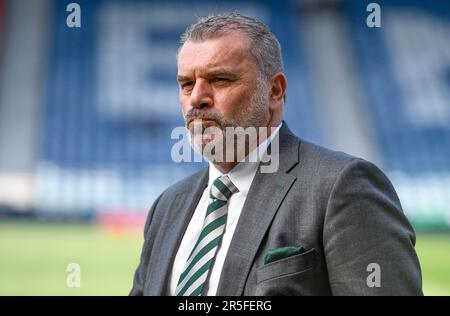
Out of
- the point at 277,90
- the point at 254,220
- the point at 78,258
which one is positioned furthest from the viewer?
the point at 78,258

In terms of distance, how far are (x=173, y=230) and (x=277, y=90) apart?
0.46m

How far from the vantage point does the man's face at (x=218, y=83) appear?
1494 millimetres

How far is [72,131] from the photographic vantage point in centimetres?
1504

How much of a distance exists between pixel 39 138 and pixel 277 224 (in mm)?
14198

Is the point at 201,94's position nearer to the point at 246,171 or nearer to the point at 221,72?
the point at 221,72

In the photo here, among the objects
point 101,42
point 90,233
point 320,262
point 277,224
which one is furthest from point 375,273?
point 101,42

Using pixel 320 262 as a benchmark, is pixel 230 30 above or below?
above

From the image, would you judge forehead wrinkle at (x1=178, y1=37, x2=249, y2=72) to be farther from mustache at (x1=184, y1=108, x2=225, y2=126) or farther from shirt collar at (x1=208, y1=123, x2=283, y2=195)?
shirt collar at (x1=208, y1=123, x2=283, y2=195)

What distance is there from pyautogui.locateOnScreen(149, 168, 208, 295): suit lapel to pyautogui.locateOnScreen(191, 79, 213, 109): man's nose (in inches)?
11.7

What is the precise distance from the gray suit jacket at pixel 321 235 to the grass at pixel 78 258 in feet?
15.7

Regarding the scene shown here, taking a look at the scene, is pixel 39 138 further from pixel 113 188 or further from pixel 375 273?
pixel 375 273

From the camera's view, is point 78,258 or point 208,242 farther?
point 78,258

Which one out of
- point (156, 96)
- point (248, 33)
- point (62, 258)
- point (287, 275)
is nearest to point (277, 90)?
point (248, 33)

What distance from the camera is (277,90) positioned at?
169cm
